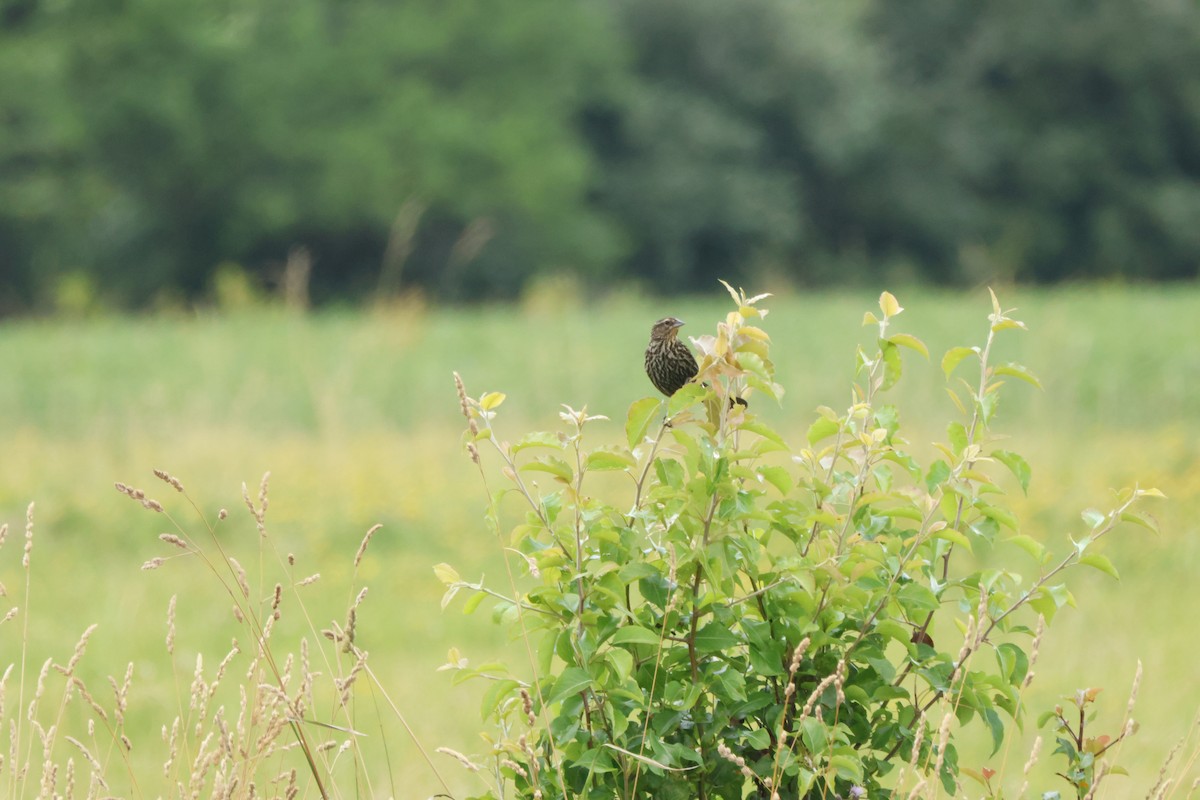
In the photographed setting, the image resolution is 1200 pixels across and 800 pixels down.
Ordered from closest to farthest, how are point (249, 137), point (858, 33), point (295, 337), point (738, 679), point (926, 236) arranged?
point (738, 679) → point (295, 337) → point (249, 137) → point (926, 236) → point (858, 33)

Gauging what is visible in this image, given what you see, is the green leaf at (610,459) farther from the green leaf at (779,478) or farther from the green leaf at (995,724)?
the green leaf at (995,724)

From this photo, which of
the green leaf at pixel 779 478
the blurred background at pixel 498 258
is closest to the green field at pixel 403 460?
the blurred background at pixel 498 258

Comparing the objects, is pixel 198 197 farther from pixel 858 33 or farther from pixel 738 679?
pixel 738 679

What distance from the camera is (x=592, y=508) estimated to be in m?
1.80

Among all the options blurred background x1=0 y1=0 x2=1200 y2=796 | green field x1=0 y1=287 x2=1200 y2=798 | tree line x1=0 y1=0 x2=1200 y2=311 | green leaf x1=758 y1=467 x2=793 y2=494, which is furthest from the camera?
tree line x1=0 y1=0 x2=1200 y2=311

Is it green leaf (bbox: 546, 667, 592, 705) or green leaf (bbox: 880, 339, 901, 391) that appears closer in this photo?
green leaf (bbox: 546, 667, 592, 705)

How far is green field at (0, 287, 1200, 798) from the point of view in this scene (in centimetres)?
548

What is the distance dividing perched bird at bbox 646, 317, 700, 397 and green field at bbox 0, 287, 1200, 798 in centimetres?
59

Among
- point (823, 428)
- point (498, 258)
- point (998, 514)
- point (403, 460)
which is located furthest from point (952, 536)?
point (498, 258)

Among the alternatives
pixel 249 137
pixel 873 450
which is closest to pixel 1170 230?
pixel 249 137

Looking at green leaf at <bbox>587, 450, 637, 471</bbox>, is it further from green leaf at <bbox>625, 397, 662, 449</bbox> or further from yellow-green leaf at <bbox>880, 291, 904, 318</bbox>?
yellow-green leaf at <bbox>880, 291, 904, 318</bbox>

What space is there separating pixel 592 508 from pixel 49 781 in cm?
89

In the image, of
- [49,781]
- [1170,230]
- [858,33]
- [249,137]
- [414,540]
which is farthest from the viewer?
[858,33]

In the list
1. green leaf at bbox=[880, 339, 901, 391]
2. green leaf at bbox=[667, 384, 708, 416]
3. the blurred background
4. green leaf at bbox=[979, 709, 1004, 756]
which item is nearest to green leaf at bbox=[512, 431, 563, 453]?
green leaf at bbox=[667, 384, 708, 416]
